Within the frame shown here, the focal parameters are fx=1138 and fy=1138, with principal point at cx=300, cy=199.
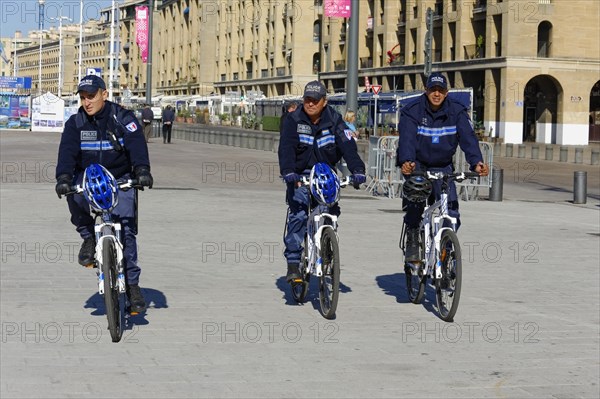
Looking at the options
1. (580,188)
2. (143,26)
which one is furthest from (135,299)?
(143,26)

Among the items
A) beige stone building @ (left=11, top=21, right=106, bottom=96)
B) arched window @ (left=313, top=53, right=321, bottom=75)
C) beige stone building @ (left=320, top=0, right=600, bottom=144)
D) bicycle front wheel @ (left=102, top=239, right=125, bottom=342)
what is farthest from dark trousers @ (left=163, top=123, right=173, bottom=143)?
beige stone building @ (left=11, top=21, right=106, bottom=96)

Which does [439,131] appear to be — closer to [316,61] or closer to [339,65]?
[339,65]

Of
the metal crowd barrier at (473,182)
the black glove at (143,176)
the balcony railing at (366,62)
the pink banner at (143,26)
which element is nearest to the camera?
the black glove at (143,176)

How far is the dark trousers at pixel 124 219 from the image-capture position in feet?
26.1

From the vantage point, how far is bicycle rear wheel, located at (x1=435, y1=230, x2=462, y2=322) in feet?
28.1

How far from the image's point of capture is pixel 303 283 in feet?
30.6

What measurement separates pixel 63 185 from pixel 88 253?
60 cm

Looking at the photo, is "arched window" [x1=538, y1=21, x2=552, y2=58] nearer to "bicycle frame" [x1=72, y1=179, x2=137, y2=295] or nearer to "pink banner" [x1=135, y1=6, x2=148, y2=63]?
"pink banner" [x1=135, y1=6, x2=148, y2=63]

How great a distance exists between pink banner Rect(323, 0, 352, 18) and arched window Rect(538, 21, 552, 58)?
1252 inches

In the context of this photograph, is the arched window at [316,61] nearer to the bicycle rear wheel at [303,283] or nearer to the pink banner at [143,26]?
the pink banner at [143,26]

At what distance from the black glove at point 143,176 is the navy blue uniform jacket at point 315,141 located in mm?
1530

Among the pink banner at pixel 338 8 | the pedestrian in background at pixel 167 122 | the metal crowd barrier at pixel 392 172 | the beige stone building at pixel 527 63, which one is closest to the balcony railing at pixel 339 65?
the beige stone building at pixel 527 63

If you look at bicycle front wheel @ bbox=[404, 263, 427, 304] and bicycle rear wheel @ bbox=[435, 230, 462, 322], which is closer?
bicycle rear wheel @ bbox=[435, 230, 462, 322]

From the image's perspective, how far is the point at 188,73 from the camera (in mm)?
139000
